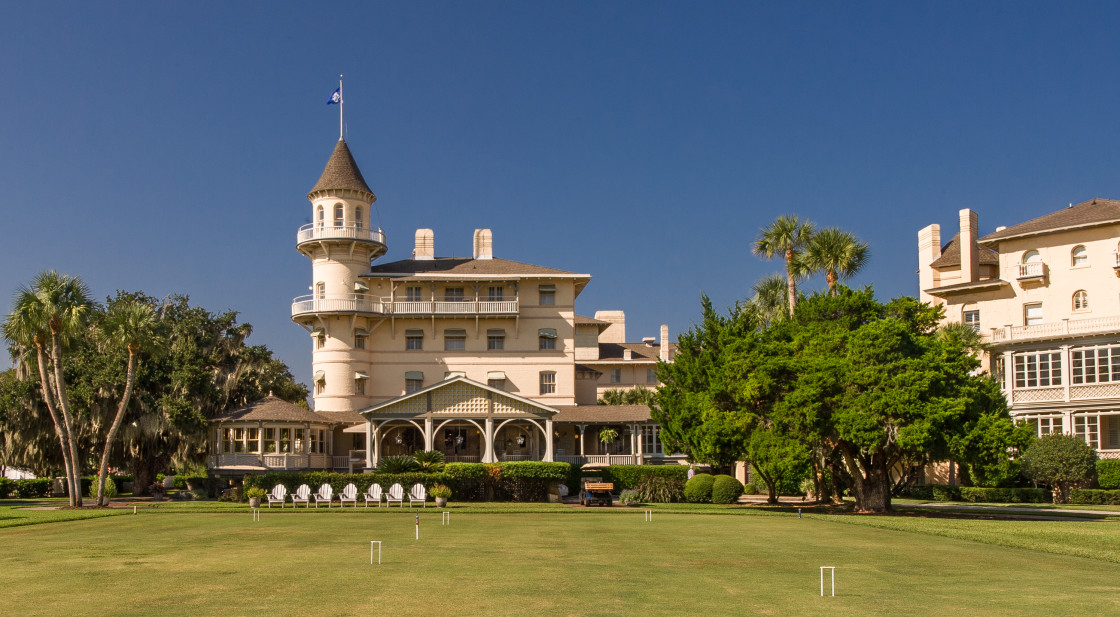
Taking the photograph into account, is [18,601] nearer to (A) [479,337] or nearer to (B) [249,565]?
(B) [249,565]

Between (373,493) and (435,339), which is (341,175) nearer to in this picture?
(435,339)

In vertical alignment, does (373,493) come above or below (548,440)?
below

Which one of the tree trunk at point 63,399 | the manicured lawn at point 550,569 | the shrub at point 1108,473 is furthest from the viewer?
the shrub at point 1108,473

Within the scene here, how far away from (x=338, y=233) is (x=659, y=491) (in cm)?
2701

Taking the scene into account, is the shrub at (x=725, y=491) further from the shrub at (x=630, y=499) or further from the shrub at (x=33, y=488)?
the shrub at (x=33, y=488)

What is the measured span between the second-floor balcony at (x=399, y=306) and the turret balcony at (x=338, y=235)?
3250 millimetres

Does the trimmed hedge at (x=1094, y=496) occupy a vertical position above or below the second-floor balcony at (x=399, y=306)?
below

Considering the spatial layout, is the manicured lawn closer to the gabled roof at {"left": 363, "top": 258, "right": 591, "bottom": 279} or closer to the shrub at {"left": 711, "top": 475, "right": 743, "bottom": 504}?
the shrub at {"left": 711, "top": 475, "right": 743, "bottom": 504}

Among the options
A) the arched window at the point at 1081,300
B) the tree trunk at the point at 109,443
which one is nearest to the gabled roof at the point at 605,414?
the tree trunk at the point at 109,443

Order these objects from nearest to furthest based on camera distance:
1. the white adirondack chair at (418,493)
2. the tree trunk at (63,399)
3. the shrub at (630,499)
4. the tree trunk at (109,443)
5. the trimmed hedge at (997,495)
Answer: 1. the white adirondack chair at (418,493)
2. the tree trunk at (63,399)
3. the tree trunk at (109,443)
4. the shrub at (630,499)
5. the trimmed hedge at (997,495)

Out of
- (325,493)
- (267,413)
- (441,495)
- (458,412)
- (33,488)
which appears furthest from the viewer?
(458,412)

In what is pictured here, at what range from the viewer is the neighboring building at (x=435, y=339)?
187 ft

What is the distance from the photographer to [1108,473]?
45094mm

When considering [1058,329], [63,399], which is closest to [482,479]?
[63,399]
